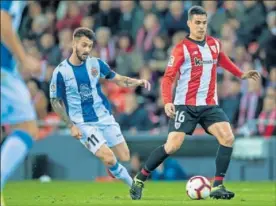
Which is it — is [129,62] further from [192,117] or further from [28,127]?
[28,127]

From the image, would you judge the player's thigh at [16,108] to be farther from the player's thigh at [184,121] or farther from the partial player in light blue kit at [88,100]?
the player's thigh at [184,121]

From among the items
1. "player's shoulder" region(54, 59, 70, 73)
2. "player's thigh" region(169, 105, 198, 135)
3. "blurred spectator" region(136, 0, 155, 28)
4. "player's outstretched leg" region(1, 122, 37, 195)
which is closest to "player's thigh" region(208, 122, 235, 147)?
"player's thigh" region(169, 105, 198, 135)

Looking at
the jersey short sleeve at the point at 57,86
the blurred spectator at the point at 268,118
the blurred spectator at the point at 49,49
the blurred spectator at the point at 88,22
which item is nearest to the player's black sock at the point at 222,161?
the jersey short sleeve at the point at 57,86

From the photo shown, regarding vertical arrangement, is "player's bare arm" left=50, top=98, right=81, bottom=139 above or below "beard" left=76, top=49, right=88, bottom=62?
below

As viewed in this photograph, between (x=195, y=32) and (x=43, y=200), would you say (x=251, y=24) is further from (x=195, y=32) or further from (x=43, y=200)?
(x=43, y=200)

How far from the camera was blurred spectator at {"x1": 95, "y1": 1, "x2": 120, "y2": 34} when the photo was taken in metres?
23.2

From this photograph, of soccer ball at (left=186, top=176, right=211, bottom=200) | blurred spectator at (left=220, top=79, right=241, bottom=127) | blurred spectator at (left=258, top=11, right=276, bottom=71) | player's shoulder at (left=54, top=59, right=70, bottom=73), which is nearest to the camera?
soccer ball at (left=186, top=176, right=211, bottom=200)

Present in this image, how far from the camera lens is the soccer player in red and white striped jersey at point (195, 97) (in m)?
12.5

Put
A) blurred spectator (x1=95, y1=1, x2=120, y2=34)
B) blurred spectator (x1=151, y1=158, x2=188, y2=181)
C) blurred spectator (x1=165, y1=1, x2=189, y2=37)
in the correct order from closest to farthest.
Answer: blurred spectator (x1=151, y1=158, x2=188, y2=181)
blurred spectator (x1=165, y1=1, x2=189, y2=37)
blurred spectator (x1=95, y1=1, x2=120, y2=34)

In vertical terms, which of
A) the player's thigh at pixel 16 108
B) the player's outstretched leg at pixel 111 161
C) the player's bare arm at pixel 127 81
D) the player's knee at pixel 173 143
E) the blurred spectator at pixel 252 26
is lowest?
the player's outstretched leg at pixel 111 161

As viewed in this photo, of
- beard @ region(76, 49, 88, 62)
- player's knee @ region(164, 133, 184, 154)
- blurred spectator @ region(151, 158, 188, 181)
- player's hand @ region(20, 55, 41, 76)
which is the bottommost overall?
blurred spectator @ region(151, 158, 188, 181)

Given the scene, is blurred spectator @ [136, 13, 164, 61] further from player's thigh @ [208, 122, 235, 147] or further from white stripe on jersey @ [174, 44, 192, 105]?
player's thigh @ [208, 122, 235, 147]

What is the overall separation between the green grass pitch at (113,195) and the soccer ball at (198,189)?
15cm

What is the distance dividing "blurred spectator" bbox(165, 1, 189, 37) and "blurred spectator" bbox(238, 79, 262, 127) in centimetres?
289
